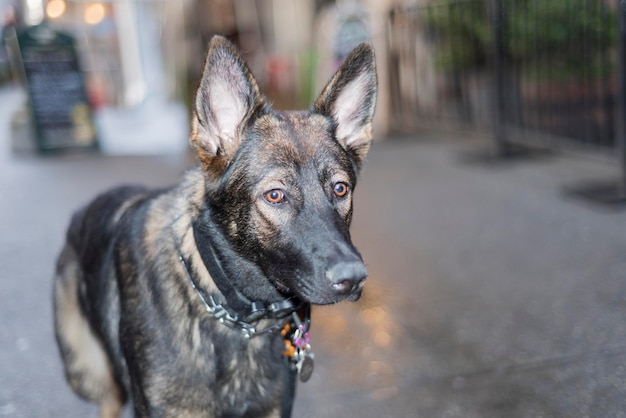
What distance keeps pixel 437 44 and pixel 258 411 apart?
801 centimetres

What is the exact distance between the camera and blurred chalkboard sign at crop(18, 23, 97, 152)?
9.94 metres

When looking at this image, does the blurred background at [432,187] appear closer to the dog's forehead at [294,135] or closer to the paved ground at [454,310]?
the paved ground at [454,310]

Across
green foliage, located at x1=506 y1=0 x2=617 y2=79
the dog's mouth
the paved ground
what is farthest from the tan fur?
green foliage, located at x1=506 y1=0 x2=617 y2=79

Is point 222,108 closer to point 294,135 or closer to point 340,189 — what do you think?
point 294,135

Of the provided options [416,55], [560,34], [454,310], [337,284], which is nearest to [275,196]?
[337,284]

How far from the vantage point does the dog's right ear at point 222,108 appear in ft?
8.16

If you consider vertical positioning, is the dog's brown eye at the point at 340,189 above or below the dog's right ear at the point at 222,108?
below

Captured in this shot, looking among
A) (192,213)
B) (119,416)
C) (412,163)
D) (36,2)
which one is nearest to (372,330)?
(119,416)

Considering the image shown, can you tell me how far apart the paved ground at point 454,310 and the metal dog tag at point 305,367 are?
77 centimetres

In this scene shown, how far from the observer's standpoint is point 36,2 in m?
14.2

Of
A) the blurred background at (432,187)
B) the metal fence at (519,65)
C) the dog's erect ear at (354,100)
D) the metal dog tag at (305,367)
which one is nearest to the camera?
the metal dog tag at (305,367)

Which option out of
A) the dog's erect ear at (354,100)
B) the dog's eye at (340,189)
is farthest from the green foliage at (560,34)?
the dog's eye at (340,189)

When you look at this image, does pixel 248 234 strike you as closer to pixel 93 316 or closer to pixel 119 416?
pixel 93 316

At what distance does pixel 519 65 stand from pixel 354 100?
6.06m
